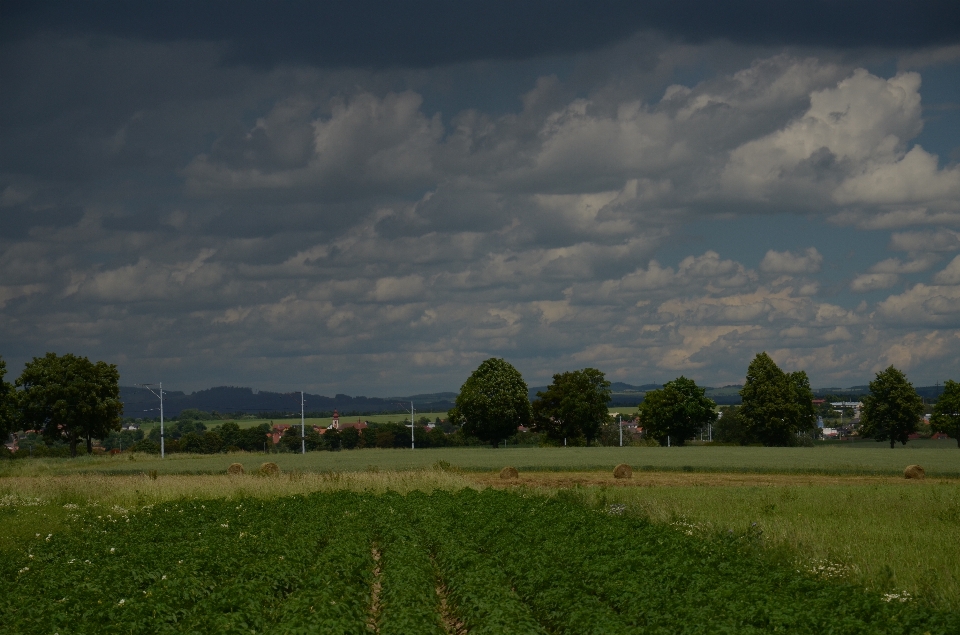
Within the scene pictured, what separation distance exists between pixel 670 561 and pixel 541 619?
3.77 meters

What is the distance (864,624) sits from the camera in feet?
40.9

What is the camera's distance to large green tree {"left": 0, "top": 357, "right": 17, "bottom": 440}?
76.8 metres

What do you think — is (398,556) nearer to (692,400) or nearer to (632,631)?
(632,631)

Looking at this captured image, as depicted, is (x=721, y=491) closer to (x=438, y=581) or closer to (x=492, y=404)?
(x=438, y=581)

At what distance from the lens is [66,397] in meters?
86.4

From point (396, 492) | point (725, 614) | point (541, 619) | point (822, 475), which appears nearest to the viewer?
point (725, 614)

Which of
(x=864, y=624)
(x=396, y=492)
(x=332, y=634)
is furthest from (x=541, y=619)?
(x=396, y=492)

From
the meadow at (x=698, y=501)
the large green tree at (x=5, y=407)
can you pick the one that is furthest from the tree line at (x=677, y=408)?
the large green tree at (x=5, y=407)

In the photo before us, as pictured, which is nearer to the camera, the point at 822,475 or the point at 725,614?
the point at 725,614

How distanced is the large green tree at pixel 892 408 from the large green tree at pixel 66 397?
285 ft

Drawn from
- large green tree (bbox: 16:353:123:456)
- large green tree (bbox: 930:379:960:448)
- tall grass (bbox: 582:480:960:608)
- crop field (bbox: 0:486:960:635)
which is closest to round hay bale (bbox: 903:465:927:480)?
tall grass (bbox: 582:480:960:608)

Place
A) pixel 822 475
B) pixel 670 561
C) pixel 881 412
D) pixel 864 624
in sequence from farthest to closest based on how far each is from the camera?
pixel 881 412 → pixel 822 475 → pixel 670 561 → pixel 864 624

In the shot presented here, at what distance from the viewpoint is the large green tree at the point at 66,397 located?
281 feet

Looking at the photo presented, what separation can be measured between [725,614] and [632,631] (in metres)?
1.78
